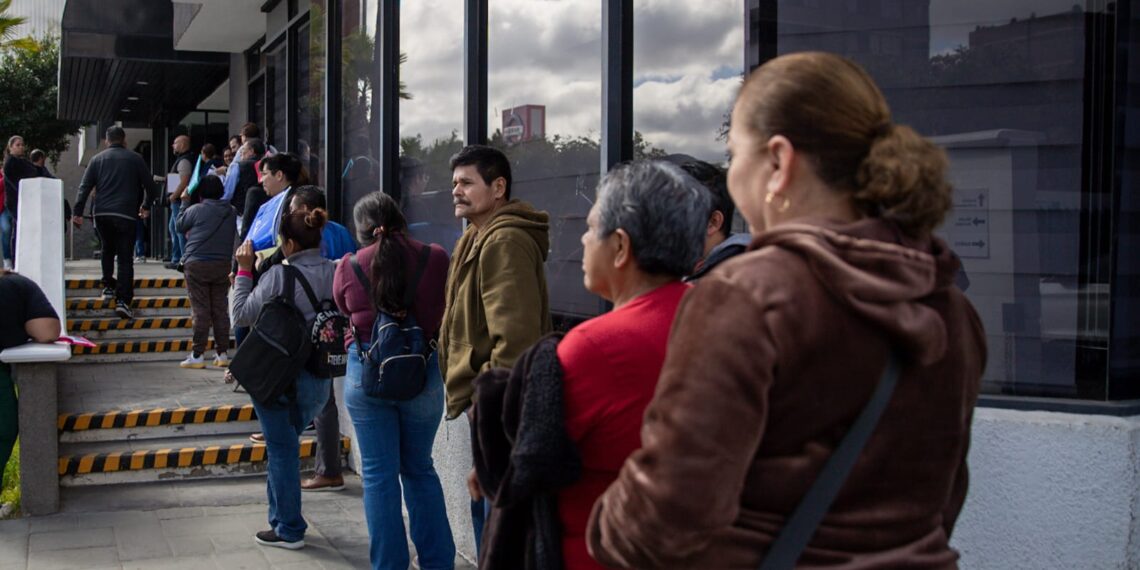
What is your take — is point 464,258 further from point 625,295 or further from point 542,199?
point 625,295

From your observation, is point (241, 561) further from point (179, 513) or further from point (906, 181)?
point (906, 181)

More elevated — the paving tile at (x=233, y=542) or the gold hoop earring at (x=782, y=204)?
the gold hoop earring at (x=782, y=204)

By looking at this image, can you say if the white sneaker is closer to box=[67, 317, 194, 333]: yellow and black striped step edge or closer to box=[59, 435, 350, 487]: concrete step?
box=[67, 317, 194, 333]: yellow and black striped step edge

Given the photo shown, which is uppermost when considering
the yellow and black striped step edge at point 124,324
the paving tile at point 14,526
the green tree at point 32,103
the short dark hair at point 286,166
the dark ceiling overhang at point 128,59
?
the green tree at point 32,103

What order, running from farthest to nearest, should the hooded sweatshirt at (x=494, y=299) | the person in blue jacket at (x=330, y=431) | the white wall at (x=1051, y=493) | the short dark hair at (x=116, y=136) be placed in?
the short dark hair at (x=116, y=136), the person in blue jacket at (x=330, y=431), the hooded sweatshirt at (x=494, y=299), the white wall at (x=1051, y=493)

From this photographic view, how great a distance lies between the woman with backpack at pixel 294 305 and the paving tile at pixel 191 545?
50cm

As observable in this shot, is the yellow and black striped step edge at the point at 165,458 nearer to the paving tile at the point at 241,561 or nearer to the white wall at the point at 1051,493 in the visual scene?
the paving tile at the point at 241,561

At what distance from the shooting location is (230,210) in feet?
32.6

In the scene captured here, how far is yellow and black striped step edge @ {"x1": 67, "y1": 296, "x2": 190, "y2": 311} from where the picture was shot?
11.4m

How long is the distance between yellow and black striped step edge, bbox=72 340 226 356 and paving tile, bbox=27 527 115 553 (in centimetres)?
444

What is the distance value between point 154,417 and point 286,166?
2066 mm

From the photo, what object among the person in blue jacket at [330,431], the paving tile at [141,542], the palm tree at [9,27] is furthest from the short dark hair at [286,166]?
the palm tree at [9,27]

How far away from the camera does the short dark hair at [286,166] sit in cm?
716

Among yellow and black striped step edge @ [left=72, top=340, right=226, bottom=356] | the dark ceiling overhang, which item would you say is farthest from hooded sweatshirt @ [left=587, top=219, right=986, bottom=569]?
the dark ceiling overhang
